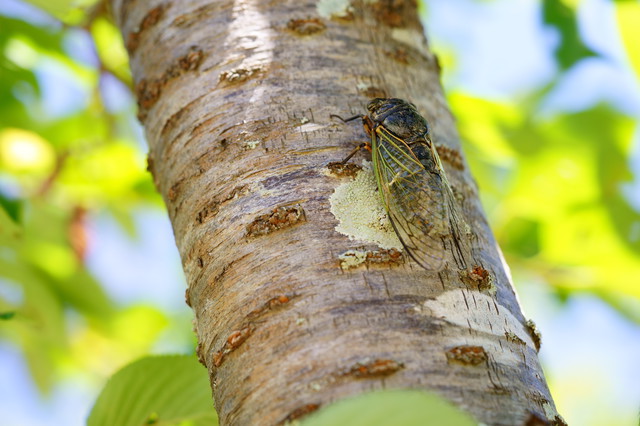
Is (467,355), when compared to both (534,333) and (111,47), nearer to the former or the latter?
(534,333)

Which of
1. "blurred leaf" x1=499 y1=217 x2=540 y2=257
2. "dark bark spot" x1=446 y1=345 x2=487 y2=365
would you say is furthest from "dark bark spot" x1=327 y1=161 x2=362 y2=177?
"blurred leaf" x1=499 y1=217 x2=540 y2=257

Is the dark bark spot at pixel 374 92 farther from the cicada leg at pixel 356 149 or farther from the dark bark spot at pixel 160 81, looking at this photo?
the dark bark spot at pixel 160 81

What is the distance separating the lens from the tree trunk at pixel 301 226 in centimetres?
91

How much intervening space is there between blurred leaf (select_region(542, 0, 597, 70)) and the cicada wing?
90 centimetres

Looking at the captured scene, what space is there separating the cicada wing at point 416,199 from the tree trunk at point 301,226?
32 mm

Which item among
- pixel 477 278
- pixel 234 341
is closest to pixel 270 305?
pixel 234 341

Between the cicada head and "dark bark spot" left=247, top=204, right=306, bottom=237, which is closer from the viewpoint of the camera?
"dark bark spot" left=247, top=204, right=306, bottom=237

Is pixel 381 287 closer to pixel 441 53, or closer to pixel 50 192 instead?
pixel 50 192

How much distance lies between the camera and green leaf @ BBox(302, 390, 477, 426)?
1.96ft

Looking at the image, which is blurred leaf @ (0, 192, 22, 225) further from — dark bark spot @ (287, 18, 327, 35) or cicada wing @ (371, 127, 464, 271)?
cicada wing @ (371, 127, 464, 271)

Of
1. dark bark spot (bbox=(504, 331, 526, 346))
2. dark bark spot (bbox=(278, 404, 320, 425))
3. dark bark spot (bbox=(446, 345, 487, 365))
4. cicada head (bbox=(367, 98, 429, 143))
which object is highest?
cicada head (bbox=(367, 98, 429, 143))

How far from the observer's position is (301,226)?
3.41ft

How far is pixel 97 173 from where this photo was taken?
2.29m

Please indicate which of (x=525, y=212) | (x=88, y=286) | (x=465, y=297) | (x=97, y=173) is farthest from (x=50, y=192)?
(x=465, y=297)
